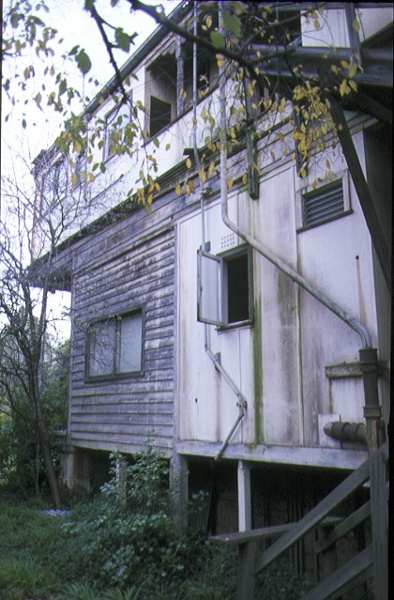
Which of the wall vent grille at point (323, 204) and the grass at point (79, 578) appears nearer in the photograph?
the grass at point (79, 578)

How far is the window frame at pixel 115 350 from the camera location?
9.08 metres

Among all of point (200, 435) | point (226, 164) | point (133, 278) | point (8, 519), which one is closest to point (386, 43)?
point (226, 164)

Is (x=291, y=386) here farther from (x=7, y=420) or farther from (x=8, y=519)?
(x=7, y=420)

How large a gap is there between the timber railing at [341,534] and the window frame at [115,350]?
4.52m

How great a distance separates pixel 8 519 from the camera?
8453 mm

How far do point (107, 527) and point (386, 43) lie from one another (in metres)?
6.17

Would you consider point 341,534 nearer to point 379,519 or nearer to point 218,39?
point 379,519

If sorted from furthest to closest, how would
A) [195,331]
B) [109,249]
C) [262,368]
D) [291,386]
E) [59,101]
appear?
1. [109,249]
2. [195,331]
3. [262,368]
4. [291,386]
5. [59,101]

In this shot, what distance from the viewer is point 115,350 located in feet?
32.4

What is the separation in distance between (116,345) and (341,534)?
5.89m

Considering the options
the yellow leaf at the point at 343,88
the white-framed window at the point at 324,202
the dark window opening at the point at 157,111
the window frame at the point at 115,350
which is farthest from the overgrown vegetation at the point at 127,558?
the dark window opening at the point at 157,111

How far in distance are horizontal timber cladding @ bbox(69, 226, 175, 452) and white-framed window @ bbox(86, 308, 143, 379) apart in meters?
0.15

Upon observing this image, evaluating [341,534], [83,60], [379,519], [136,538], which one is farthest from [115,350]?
[83,60]

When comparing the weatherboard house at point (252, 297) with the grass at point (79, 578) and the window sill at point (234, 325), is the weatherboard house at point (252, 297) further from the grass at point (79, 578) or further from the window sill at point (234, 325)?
the grass at point (79, 578)
